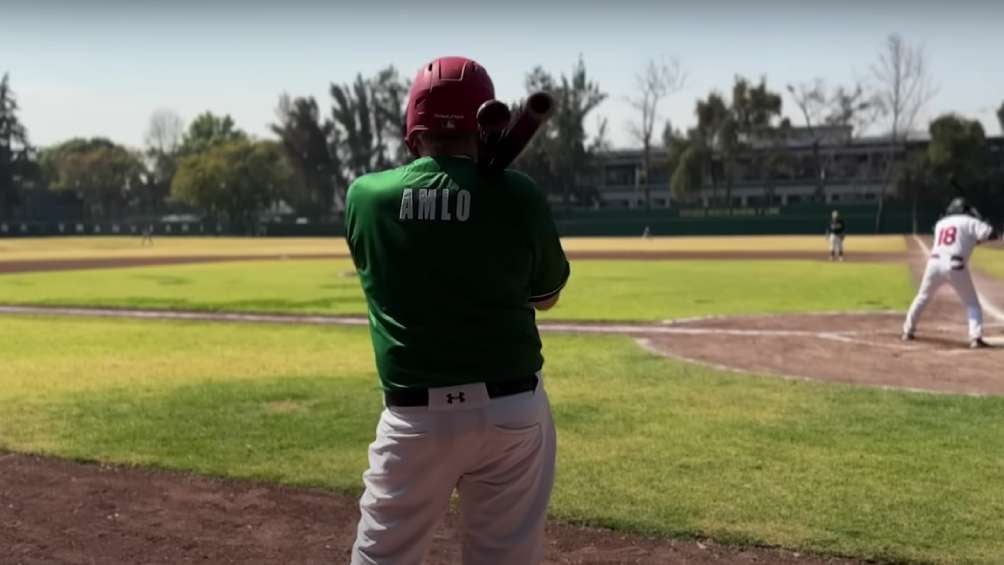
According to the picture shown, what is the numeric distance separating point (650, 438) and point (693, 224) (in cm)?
7123

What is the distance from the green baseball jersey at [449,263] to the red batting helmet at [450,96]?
4.4 inches

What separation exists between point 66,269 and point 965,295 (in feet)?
106

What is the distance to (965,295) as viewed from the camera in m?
12.7

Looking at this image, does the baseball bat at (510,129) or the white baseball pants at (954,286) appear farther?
the white baseball pants at (954,286)

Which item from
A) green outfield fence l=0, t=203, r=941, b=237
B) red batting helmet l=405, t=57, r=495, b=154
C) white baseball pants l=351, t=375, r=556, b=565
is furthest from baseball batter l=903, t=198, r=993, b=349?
green outfield fence l=0, t=203, r=941, b=237

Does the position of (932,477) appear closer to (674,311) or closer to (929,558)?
(929,558)

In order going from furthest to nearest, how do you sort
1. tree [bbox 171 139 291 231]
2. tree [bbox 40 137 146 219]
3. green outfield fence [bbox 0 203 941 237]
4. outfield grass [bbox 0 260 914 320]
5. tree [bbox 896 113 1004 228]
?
tree [bbox 40 137 146 219], tree [bbox 171 139 291 231], green outfield fence [bbox 0 203 941 237], tree [bbox 896 113 1004 228], outfield grass [bbox 0 260 914 320]

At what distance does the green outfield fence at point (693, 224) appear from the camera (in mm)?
72875

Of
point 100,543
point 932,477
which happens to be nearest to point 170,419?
point 100,543

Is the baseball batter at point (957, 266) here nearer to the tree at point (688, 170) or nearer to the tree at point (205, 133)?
the tree at point (688, 170)

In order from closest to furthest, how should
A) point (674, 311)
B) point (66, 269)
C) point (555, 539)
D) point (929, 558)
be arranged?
point (929, 558) < point (555, 539) < point (674, 311) < point (66, 269)

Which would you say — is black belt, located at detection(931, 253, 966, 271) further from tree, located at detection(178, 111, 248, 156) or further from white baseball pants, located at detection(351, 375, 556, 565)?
tree, located at detection(178, 111, 248, 156)

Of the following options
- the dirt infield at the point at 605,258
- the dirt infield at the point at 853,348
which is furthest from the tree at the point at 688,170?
the dirt infield at the point at 853,348

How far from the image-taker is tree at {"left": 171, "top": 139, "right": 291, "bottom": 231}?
95.8m
